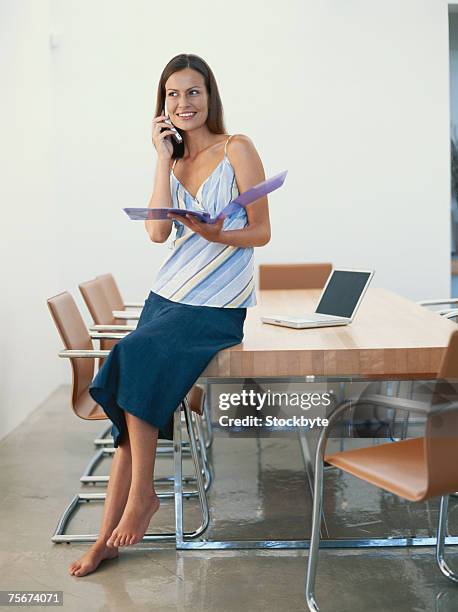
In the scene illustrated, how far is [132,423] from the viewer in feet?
9.20

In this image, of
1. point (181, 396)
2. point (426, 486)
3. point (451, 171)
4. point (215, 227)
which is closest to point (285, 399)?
point (181, 396)

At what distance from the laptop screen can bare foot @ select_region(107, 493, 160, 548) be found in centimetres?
107

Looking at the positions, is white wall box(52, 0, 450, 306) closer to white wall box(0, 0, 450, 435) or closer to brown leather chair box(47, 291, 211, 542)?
white wall box(0, 0, 450, 435)

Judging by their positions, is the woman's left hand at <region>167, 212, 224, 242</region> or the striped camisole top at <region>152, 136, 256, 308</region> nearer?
the woman's left hand at <region>167, 212, 224, 242</region>

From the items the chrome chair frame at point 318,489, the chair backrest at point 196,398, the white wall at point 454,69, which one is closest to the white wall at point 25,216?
the chair backrest at point 196,398

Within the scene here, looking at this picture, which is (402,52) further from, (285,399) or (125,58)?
(285,399)

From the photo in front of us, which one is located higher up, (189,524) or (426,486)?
(426,486)

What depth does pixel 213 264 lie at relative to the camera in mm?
2936

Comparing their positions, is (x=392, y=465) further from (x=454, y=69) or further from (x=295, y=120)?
(x=454, y=69)

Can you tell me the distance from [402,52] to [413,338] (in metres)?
4.16

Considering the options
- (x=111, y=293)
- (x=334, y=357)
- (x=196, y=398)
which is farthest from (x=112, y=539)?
(x=111, y=293)

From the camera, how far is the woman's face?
296 cm

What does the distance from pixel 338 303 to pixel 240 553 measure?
1.03 metres

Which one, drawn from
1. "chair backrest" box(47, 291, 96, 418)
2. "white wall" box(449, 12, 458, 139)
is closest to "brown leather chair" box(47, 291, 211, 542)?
"chair backrest" box(47, 291, 96, 418)
